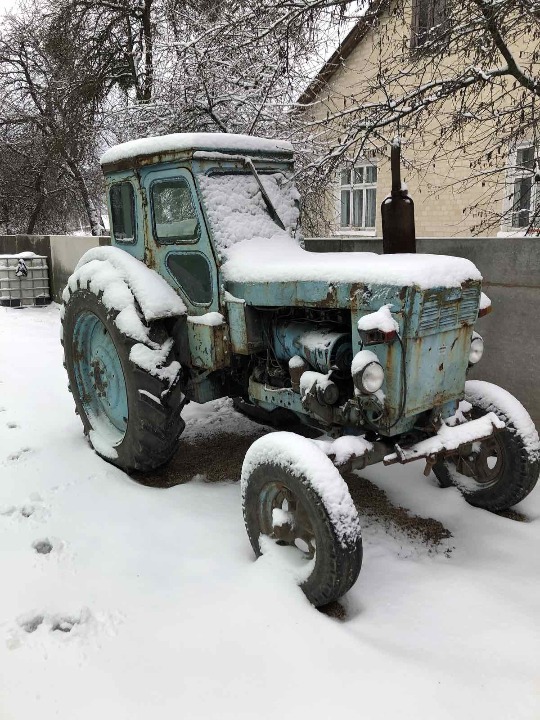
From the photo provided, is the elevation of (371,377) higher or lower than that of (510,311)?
lower

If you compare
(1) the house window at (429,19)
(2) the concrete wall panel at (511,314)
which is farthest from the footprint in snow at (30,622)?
(1) the house window at (429,19)

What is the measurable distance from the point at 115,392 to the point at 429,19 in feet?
13.8

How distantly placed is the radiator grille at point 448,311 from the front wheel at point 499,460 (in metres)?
0.62

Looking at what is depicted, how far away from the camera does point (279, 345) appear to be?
11.5ft

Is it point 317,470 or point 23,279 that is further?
point 23,279

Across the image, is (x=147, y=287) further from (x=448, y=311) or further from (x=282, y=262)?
(x=448, y=311)

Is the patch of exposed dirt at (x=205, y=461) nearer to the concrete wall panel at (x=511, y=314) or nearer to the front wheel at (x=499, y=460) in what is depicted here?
the front wheel at (x=499, y=460)

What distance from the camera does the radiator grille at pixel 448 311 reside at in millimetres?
2789

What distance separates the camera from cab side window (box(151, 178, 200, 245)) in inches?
142

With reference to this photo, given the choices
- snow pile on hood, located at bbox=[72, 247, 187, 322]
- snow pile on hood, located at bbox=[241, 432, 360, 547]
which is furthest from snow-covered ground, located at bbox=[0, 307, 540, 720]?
snow pile on hood, located at bbox=[72, 247, 187, 322]

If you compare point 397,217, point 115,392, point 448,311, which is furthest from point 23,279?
point 448,311

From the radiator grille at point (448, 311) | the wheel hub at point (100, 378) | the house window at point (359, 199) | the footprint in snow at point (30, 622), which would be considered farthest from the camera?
the house window at point (359, 199)

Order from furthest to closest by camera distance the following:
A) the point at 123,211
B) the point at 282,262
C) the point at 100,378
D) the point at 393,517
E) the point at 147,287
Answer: the point at 100,378, the point at 123,211, the point at 147,287, the point at 393,517, the point at 282,262

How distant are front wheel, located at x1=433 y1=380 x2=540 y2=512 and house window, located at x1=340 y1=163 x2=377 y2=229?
8.87m
